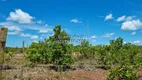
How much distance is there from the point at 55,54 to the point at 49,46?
614mm

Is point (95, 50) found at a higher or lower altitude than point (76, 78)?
higher

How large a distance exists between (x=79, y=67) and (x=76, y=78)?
11.9ft

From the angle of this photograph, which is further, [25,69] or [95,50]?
[95,50]

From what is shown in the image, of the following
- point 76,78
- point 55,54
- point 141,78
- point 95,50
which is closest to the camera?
point 141,78

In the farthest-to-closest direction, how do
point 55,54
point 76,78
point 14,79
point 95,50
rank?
point 95,50
point 55,54
point 76,78
point 14,79

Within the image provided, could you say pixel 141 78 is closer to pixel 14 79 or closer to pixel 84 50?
pixel 14 79

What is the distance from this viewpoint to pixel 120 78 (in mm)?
8820

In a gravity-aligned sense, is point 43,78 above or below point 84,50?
below

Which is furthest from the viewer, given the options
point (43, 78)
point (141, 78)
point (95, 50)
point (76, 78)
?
point (95, 50)

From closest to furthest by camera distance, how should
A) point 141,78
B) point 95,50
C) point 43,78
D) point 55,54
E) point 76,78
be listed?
point 141,78
point 43,78
point 76,78
point 55,54
point 95,50

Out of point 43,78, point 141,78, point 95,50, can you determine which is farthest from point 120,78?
point 95,50

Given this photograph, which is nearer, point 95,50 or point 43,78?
point 43,78

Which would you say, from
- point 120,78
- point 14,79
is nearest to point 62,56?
point 14,79

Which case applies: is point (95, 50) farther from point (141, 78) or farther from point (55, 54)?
point (141, 78)
